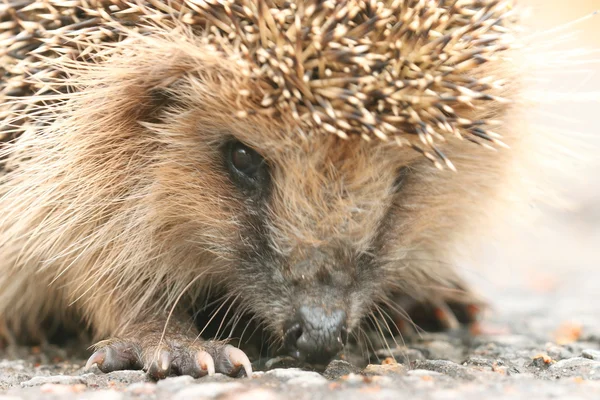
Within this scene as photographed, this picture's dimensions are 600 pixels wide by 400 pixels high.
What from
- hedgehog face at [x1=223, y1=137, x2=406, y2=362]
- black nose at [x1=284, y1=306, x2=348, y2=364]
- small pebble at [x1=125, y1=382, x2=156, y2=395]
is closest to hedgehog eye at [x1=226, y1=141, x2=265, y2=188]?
hedgehog face at [x1=223, y1=137, x2=406, y2=362]

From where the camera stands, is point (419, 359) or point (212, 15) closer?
point (212, 15)

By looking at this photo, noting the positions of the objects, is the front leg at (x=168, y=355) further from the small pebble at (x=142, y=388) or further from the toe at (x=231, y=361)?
the small pebble at (x=142, y=388)

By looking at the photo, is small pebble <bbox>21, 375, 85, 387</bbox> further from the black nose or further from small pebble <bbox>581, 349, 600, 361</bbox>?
small pebble <bbox>581, 349, 600, 361</bbox>

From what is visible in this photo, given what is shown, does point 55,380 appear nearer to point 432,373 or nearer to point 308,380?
point 308,380

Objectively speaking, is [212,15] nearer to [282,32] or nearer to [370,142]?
[282,32]

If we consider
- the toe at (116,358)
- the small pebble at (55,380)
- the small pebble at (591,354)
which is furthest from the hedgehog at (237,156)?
the small pebble at (591,354)

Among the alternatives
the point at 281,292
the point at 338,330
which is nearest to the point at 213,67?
the point at 281,292

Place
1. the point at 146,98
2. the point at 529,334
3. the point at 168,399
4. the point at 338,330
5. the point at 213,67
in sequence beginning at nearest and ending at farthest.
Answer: the point at 168,399
the point at 338,330
the point at 213,67
the point at 146,98
the point at 529,334

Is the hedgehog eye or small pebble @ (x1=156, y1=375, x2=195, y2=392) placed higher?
the hedgehog eye
